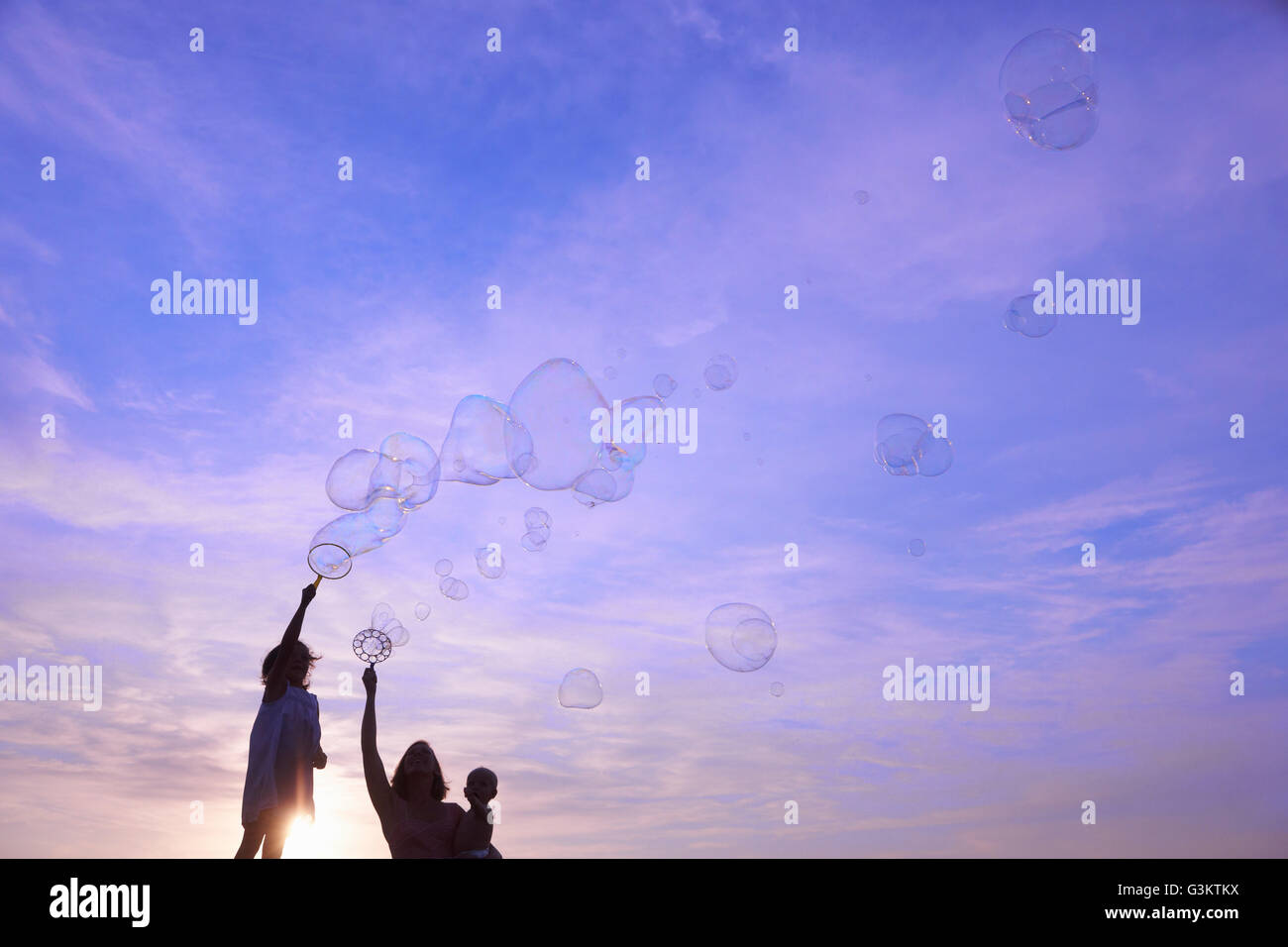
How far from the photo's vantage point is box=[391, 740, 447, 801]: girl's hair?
7598 mm

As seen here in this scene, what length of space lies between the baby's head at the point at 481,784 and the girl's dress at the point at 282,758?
137cm

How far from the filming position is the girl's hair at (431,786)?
7.60 meters

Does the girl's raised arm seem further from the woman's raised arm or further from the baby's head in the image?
the baby's head

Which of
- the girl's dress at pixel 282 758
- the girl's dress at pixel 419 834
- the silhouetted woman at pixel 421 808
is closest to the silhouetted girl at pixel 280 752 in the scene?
the girl's dress at pixel 282 758

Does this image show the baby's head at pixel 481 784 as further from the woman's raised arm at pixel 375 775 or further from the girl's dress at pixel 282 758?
the girl's dress at pixel 282 758

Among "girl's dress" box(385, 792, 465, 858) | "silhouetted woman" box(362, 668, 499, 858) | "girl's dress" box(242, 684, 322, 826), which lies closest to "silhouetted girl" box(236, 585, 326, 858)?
"girl's dress" box(242, 684, 322, 826)

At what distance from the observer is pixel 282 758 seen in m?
7.89

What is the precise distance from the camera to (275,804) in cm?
781

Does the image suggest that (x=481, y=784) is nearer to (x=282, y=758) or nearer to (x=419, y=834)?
(x=419, y=834)

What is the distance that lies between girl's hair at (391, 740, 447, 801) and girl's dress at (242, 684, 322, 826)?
2.70 ft
